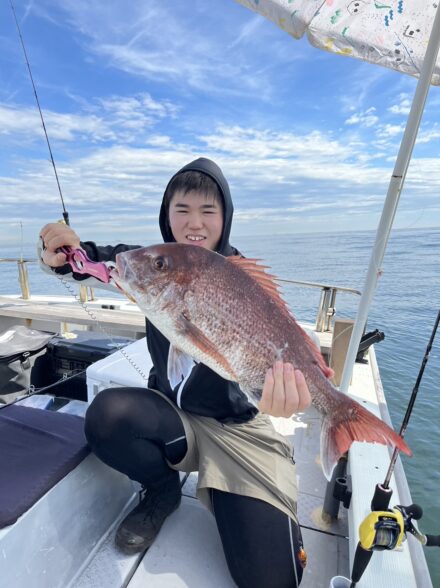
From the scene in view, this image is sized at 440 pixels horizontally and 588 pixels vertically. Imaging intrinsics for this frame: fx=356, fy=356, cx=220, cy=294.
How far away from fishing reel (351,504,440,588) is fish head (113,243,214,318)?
103cm

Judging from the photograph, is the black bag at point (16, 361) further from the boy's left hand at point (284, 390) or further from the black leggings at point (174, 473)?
the boy's left hand at point (284, 390)

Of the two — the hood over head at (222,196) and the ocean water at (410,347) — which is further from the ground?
the hood over head at (222,196)

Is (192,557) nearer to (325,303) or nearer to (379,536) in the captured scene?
(379,536)

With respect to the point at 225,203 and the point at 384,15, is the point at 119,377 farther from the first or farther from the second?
Answer: the point at 384,15

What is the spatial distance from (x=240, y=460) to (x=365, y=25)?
8.12 feet

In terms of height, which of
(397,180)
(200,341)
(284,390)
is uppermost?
(397,180)

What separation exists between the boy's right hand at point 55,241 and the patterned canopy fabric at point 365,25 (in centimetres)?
162

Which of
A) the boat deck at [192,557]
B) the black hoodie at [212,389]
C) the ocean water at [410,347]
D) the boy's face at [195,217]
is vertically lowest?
the ocean water at [410,347]

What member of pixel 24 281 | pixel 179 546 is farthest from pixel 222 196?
pixel 24 281

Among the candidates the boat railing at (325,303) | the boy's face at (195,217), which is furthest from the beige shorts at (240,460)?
the boat railing at (325,303)

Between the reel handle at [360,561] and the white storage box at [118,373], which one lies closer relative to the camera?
the reel handle at [360,561]

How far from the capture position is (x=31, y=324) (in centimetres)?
584

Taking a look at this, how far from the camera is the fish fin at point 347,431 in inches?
48.1

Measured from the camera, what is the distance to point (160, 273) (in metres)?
1.30
